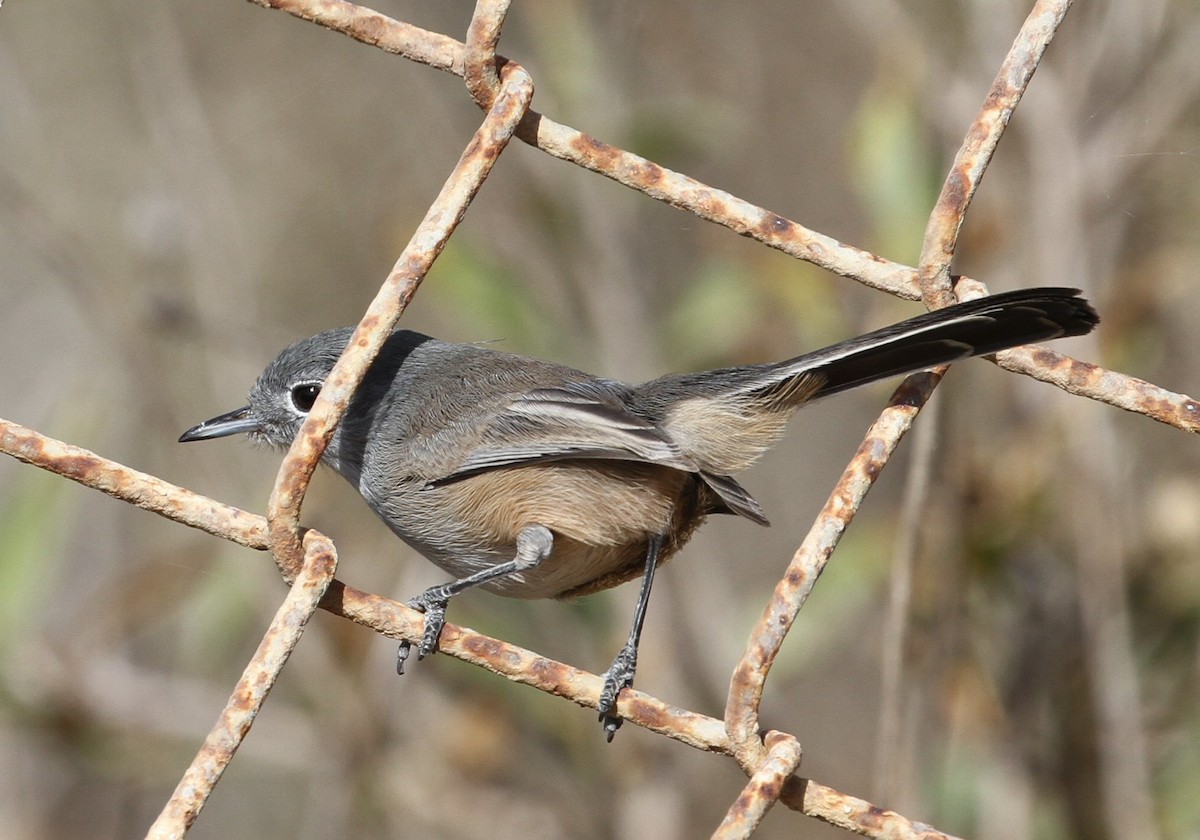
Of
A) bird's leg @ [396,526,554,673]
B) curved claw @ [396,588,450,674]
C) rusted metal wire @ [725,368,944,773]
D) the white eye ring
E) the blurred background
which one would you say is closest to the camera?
rusted metal wire @ [725,368,944,773]

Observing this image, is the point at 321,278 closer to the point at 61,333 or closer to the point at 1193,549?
the point at 61,333

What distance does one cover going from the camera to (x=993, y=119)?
170 centimetres

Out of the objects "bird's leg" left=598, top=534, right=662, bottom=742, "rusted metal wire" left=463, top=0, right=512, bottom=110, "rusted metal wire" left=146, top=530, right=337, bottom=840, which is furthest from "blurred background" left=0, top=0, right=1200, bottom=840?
"rusted metal wire" left=146, top=530, right=337, bottom=840

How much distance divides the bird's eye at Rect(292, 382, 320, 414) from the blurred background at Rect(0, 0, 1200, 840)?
24.9 inches

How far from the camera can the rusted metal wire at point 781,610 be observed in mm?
1591

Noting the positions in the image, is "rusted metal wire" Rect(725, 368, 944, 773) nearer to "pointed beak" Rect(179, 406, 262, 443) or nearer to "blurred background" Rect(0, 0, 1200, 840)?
"blurred background" Rect(0, 0, 1200, 840)

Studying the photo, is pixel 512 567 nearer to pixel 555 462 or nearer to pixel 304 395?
pixel 555 462

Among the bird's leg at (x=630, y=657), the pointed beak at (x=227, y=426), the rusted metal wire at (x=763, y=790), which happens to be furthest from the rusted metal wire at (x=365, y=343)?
the pointed beak at (x=227, y=426)

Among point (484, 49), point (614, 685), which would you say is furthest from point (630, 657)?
point (484, 49)

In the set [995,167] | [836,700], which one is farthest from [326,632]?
[836,700]

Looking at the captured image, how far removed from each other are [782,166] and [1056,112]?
10.7 ft

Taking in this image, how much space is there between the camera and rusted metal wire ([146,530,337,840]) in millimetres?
1352

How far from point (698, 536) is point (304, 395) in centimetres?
179

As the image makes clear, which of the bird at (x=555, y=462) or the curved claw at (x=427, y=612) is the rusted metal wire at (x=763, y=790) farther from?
the bird at (x=555, y=462)
